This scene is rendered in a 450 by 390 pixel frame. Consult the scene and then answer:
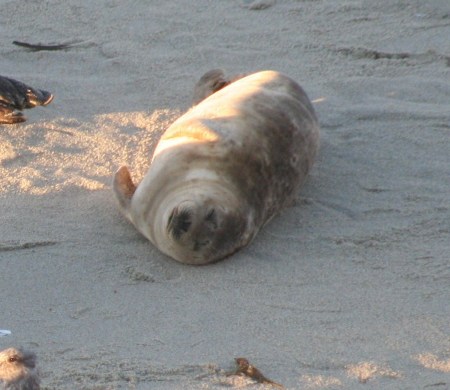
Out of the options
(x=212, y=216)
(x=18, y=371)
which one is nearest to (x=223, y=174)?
(x=212, y=216)

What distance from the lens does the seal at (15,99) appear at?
20.4 ft

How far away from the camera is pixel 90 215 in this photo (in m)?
5.45

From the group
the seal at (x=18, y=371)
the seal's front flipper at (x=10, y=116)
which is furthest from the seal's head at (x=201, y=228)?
the seal's front flipper at (x=10, y=116)

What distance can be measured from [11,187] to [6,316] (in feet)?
3.57

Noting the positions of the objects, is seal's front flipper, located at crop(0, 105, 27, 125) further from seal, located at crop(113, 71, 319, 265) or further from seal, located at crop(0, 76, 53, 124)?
seal, located at crop(113, 71, 319, 265)

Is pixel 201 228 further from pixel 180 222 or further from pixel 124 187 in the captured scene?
pixel 124 187

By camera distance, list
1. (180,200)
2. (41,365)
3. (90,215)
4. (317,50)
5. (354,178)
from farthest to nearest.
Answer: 1. (317,50)
2. (354,178)
3. (90,215)
4. (180,200)
5. (41,365)

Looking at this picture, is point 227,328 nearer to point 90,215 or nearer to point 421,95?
point 90,215

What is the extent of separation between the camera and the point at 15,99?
245 inches

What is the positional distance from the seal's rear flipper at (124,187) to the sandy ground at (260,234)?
0.10 metres

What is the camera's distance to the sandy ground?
Answer: 4.44m

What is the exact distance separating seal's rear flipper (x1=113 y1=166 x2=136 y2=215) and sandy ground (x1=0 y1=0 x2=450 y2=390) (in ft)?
0.34

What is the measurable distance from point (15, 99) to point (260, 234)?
5.45 feet

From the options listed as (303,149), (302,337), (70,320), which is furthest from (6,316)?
(303,149)
